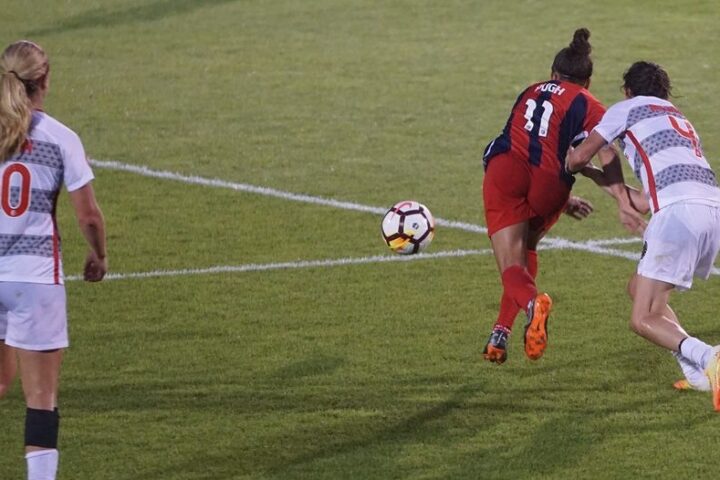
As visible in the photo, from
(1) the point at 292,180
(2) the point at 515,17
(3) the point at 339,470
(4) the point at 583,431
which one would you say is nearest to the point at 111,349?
(3) the point at 339,470

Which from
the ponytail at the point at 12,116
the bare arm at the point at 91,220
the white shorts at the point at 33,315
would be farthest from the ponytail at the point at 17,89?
the white shorts at the point at 33,315

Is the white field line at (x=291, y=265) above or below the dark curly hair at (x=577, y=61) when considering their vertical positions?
below

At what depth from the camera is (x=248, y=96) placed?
691 inches

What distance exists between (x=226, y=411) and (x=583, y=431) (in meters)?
1.93

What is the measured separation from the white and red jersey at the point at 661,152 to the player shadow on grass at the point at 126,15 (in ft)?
47.6

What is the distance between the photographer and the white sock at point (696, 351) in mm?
7680

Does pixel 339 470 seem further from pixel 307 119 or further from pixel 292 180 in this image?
pixel 307 119

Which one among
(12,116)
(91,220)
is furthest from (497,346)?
(12,116)

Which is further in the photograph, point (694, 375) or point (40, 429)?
point (694, 375)

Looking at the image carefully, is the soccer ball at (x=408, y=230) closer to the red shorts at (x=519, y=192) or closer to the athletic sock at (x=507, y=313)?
the red shorts at (x=519, y=192)

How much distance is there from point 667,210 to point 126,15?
51.7 feet

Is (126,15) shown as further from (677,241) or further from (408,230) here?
(677,241)

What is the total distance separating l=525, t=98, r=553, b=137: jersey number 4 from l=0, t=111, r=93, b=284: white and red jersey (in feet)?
10.4

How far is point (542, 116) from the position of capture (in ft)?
29.2
